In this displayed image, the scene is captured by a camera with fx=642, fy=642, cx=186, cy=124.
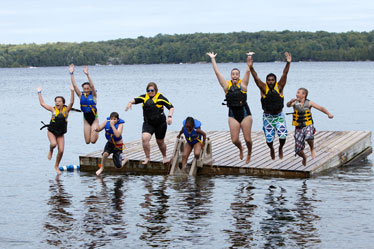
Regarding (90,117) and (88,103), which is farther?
(90,117)

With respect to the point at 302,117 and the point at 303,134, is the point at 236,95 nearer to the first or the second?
the point at 302,117

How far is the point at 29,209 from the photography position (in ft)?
49.3

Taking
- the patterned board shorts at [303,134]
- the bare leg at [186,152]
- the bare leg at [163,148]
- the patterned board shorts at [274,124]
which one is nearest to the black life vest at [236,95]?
the patterned board shorts at [274,124]

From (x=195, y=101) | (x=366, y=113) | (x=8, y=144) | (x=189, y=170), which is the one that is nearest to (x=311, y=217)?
(x=189, y=170)

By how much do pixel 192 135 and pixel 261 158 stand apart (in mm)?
2687

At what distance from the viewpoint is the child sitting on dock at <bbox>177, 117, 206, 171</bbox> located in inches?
663

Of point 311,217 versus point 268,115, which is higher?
point 268,115

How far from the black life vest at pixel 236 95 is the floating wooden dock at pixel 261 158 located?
3.06 metres

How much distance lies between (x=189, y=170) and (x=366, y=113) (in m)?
31.6

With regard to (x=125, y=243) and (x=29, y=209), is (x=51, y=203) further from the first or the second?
(x=125, y=243)

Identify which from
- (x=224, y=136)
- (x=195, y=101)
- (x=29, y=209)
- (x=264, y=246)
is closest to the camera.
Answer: (x=264, y=246)

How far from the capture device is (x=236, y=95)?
15.2 metres

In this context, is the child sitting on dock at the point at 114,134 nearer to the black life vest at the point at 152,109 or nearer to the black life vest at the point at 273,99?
the black life vest at the point at 152,109

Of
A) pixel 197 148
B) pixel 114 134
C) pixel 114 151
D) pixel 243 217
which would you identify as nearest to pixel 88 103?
pixel 114 134
